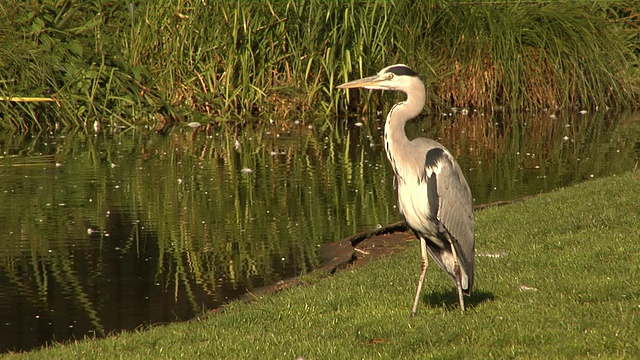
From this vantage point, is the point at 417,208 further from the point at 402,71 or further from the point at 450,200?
the point at 402,71

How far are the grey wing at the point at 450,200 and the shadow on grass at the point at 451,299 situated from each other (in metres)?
0.34

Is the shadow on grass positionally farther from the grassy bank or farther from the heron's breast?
the grassy bank

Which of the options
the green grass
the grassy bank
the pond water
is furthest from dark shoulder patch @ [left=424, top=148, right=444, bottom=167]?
the grassy bank

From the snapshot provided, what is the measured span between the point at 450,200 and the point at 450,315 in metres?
0.68

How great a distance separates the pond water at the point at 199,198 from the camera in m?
7.91

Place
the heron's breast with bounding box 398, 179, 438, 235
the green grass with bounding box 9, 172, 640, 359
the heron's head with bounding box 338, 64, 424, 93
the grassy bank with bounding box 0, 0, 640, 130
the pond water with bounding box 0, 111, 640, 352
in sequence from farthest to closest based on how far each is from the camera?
the grassy bank with bounding box 0, 0, 640, 130 → the pond water with bounding box 0, 111, 640, 352 → the heron's head with bounding box 338, 64, 424, 93 → the heron's breast with bounding box 398, 179, 438, 235 → the green grass with bounding box 9, 172, 640, 359

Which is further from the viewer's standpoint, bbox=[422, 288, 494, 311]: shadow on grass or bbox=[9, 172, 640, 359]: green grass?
bbox=[422, 288, 494, 311]: shadow on grass

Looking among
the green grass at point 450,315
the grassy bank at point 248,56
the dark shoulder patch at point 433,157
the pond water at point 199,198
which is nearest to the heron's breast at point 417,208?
the dark shoulder patch at point 433,157

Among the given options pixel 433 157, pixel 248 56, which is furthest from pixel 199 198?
pixel 248 56

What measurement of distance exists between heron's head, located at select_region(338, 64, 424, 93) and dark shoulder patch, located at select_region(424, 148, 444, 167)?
1.52 feet

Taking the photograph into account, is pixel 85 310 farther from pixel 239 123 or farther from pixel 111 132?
pixel 239 123

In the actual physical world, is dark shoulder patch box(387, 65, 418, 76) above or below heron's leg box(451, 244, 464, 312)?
above

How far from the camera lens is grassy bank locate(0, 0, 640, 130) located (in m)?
18.0

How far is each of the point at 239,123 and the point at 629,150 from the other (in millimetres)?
6853
